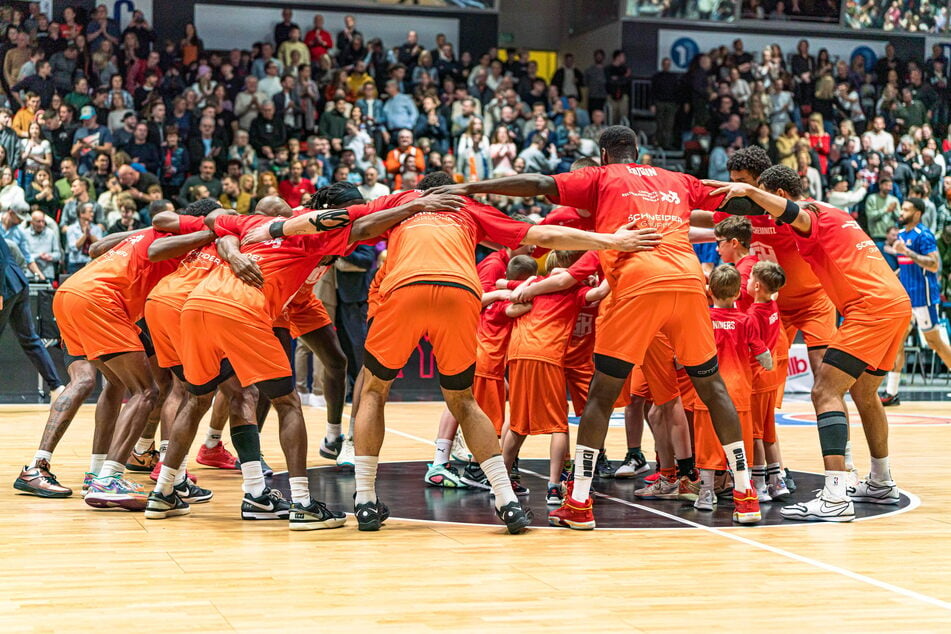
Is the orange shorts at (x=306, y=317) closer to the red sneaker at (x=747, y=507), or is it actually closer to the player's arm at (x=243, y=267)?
the player's arm at (x=243, y=267)

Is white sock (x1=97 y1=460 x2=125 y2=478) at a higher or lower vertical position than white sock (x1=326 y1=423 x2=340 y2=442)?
higher

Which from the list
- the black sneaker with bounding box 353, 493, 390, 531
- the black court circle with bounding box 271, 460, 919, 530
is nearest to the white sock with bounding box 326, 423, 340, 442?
the black court circle with bounding box 271, 460, 919, 530

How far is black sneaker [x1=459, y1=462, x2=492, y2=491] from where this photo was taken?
7586mm

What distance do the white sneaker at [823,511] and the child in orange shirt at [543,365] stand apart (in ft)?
4.63

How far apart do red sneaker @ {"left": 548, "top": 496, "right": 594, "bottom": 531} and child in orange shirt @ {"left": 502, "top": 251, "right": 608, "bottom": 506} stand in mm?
639

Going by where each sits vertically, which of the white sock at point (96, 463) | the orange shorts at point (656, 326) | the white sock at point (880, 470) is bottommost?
the white sock at point (880, 470)

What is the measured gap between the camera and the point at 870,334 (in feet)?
22.1

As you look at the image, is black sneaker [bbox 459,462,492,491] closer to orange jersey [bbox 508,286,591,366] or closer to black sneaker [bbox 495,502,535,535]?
orange jersey [bbox 508,286,591,366]

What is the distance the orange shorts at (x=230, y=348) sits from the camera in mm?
6137

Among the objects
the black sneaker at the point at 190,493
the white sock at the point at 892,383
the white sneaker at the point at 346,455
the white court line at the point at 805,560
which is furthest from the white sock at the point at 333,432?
the white sock at the point at 892,383

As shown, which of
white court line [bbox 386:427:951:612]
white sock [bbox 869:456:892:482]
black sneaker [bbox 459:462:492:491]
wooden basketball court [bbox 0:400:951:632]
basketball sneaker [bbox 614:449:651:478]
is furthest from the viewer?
basketball sneaker [bbox 614:449:651:478]

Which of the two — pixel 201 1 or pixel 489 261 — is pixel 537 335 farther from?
pixel 201 1

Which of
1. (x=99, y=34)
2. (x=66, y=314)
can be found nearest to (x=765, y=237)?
(x=66, y=314)

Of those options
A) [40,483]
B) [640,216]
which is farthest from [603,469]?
[40,483]
